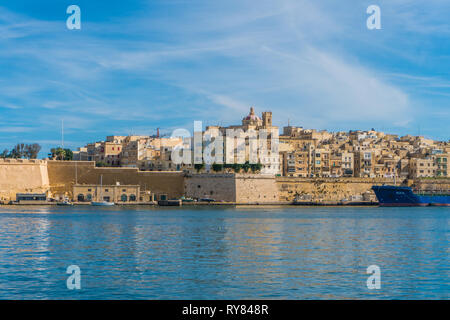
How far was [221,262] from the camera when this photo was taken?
779 inches

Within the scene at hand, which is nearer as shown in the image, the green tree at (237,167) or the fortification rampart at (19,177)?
the fortification rampart at (19,177)

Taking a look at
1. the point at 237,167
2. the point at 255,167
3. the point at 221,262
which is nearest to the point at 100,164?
the point at 237,167

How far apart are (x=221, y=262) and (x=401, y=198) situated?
5277 cm

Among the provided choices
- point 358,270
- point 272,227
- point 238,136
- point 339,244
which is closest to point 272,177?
point 238,136

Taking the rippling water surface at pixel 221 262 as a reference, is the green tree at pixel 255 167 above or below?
above

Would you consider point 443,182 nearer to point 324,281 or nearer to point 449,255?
point 449,255

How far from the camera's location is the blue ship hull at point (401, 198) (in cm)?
6844

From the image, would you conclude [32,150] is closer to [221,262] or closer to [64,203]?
[64,203]

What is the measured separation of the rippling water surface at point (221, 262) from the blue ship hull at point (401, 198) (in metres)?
35.6

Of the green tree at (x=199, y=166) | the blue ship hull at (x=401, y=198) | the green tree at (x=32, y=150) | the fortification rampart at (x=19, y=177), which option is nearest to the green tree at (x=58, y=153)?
the green tree at (x=32, y=150)

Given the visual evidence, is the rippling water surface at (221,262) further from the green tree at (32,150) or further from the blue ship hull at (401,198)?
the green tree at (32,150)

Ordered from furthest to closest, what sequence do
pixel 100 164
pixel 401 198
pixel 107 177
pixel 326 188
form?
pixel 100 164
pixel 326 188
pixel 401 198
pixel 107 177

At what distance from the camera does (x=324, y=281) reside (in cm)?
1631

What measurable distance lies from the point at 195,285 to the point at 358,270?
5173 mm
